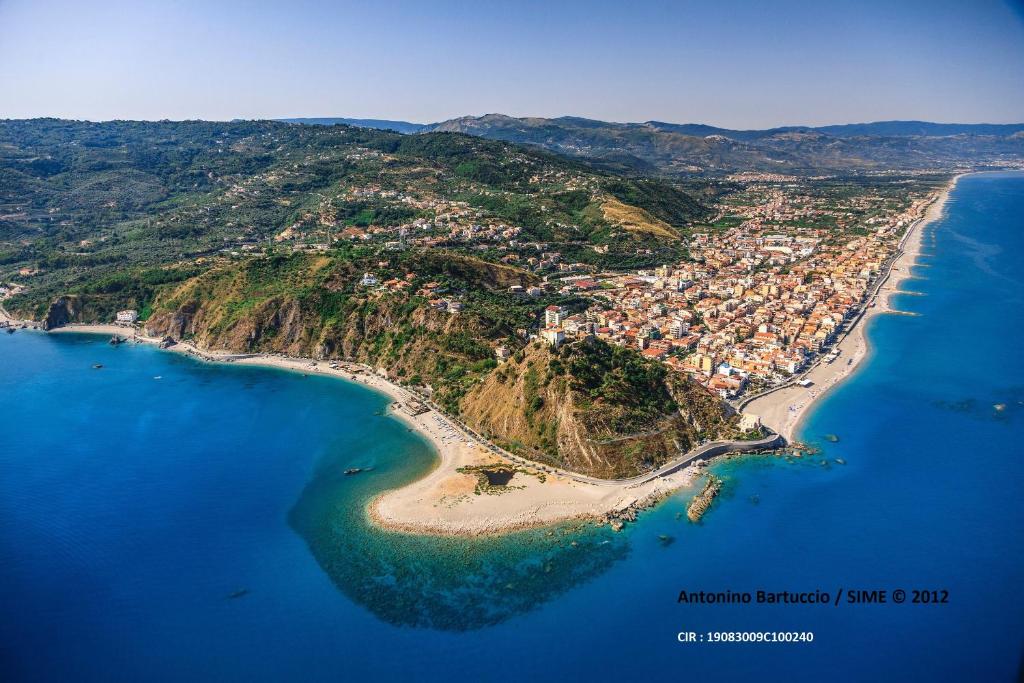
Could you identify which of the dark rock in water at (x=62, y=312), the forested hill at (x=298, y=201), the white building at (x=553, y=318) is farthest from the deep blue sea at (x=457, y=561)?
the forested hill at (x=298, y=201)

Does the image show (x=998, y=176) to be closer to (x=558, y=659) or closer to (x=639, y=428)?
(x=639, y=428)

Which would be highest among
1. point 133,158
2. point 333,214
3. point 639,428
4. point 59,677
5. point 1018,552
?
point 133,158

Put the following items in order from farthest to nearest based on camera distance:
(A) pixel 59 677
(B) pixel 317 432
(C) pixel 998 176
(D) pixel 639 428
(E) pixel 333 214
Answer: (C) pixel 998 176 < (E) pixel 333 214 < (B) pixel 317 432 < (D) pixel 639 428 < (A) pixel 59 677

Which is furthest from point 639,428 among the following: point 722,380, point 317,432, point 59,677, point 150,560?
point 59,677

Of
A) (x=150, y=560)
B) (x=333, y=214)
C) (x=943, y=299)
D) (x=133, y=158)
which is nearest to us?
(x=150, y=560)

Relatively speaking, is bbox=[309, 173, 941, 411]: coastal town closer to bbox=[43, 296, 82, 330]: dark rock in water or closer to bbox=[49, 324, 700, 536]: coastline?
bbox=[49, 324, 700, 536]: coastline

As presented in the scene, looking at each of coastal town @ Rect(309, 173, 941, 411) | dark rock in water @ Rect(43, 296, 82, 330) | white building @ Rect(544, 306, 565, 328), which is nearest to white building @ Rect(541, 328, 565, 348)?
coastal town @ Rect(309, 173, 941, 411)

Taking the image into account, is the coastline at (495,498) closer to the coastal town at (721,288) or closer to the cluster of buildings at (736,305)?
the cluster of buildings at (736,305)
